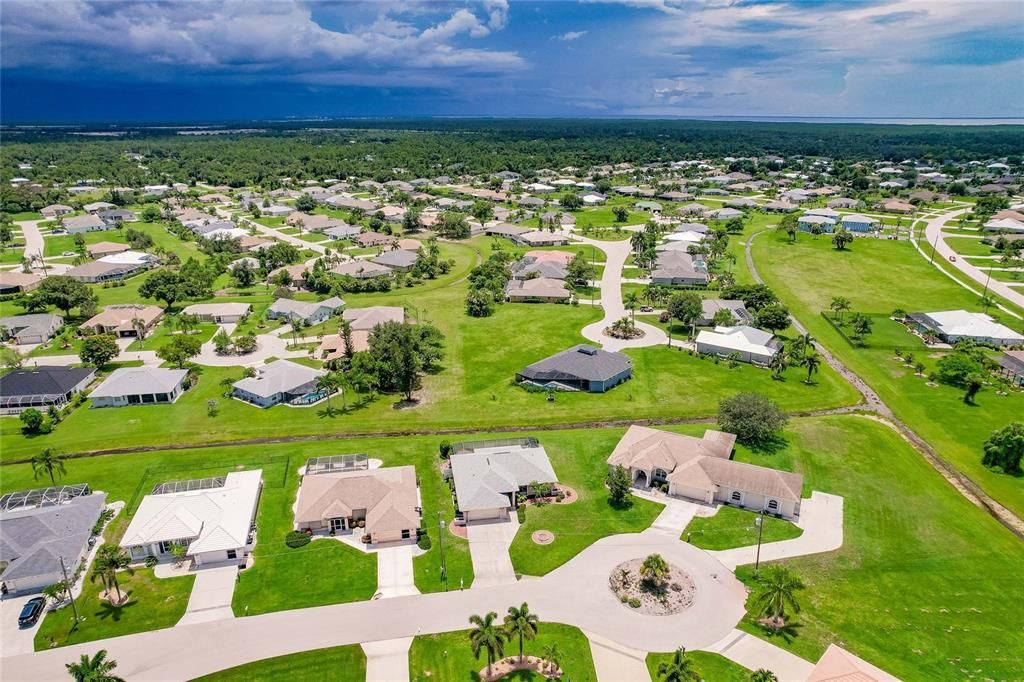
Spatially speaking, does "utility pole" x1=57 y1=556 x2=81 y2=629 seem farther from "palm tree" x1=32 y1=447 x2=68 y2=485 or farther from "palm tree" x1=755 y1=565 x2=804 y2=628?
"palm tree" x1=755 y1=565 x2=804 y2=628

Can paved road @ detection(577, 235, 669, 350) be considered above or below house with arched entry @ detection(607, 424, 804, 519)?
above

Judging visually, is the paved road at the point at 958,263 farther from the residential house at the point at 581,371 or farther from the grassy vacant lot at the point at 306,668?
the grassy vacant lot at the point at 306,668

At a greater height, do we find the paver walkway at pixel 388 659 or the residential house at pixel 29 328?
the residential house at pixel 29 328

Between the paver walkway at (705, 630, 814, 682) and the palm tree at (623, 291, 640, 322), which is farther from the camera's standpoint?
the palm tree at (623, 291, 640, 322)

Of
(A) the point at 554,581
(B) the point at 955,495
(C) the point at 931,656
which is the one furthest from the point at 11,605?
(B) the point at 955,495

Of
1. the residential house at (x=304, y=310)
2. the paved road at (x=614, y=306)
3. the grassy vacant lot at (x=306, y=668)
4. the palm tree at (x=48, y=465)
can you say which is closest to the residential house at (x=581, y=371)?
the paved road at (x=614, y=306)

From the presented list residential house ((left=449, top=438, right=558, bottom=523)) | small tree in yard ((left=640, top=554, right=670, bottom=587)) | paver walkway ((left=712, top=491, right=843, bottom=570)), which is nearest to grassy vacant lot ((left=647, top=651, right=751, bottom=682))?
small tree in yard ((left=640, top=554, right=670, bottom=587))

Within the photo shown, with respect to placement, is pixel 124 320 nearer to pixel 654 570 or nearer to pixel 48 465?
pixel 48 465
